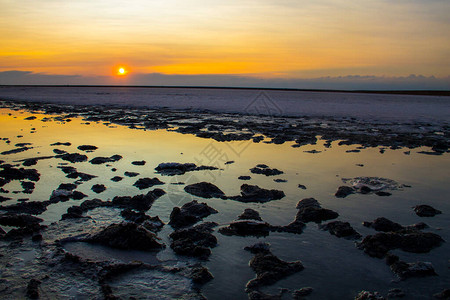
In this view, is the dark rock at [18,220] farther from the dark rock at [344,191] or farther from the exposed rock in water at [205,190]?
the dark rock at [344,191]

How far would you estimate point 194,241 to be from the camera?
6.06 metres

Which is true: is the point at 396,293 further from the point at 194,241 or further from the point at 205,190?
the point at 205,190

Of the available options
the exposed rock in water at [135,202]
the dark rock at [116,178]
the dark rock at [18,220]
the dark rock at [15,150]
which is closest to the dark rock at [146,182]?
the dark rock at [116,178]

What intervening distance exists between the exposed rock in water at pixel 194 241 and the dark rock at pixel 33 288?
6.64 ft

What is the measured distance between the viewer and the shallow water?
5047mm

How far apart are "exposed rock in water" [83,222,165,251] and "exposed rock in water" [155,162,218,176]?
15.2ft

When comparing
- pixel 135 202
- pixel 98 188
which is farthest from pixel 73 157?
pixel 135 202

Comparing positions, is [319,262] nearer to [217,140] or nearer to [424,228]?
[424,228]

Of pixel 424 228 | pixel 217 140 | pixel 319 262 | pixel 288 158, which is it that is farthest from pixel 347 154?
pixel 319 262

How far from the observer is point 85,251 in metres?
5.67

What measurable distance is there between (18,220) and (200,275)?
4.03 metres

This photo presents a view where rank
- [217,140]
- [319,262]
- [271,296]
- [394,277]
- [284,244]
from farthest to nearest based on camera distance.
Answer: [217,140]
[284,244]
[319,262]
[394,277]
[271,296]

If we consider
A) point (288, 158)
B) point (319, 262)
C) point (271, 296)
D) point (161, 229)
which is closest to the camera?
point (271, 296)

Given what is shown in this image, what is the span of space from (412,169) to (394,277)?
26.2 ft
